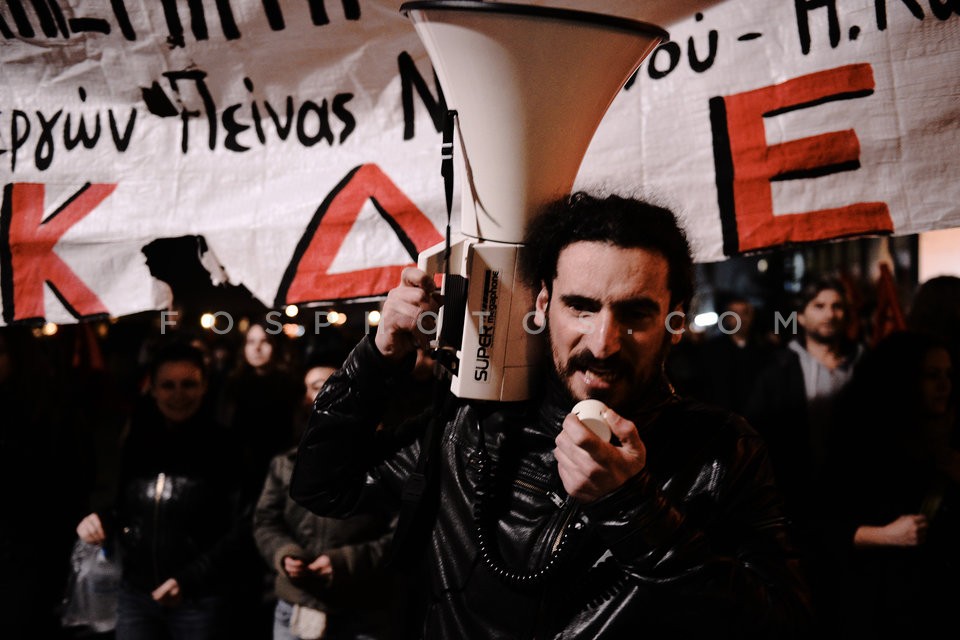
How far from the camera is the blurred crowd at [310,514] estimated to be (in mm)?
3170

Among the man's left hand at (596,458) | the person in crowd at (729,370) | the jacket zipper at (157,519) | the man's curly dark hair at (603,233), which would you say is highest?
the man's curly dark hair at (603,233)

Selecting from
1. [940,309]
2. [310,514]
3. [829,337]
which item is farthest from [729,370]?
[310,514]

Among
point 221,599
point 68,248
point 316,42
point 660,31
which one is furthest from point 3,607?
point 660,31

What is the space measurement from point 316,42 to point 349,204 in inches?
19.7

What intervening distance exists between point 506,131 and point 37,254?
189cm

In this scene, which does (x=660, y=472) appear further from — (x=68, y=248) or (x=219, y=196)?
(x=68, y=248)

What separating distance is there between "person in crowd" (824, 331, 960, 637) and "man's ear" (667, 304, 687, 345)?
1708 millimetres

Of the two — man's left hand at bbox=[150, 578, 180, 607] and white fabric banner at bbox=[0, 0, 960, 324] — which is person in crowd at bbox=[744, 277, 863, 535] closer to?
white fabric banner at bbox=[0, 0, 960, 324]

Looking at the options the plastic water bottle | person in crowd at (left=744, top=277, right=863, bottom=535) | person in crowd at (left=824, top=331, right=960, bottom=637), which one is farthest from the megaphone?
the plastic water bottle

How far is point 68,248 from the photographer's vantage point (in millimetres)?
2928

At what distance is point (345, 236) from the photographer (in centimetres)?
274

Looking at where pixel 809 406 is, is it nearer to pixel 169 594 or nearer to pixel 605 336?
pixel 605 336

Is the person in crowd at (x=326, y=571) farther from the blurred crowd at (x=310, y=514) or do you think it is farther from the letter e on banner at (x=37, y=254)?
the letter e on banner at (x=37, y=254)

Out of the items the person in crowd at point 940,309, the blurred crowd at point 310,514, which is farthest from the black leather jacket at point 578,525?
the person in crowd at point 940,309
